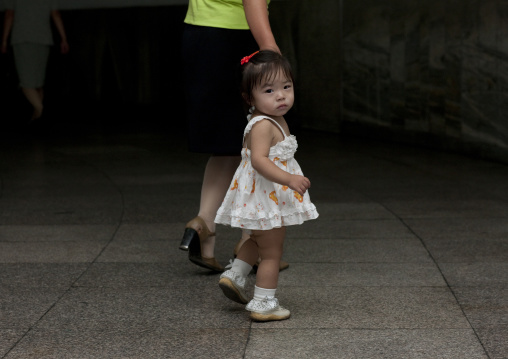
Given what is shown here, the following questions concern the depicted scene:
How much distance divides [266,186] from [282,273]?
94 cm

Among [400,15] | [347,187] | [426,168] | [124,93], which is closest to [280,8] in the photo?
[400,15]

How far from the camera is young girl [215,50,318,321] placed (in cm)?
378

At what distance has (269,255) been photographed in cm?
387

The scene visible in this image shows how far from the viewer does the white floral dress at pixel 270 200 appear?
3.79 metres

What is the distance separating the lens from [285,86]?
3.83 metres

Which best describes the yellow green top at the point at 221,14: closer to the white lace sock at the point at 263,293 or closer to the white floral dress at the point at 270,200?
the white floral dress at the point at 270,200

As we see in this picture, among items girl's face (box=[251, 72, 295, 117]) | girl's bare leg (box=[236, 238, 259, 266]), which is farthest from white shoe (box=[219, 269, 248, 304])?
girl's face (box=[251, 72, 295, 117])

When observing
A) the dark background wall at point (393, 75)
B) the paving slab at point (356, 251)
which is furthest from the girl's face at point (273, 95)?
the dark background wall at point (393, 75)

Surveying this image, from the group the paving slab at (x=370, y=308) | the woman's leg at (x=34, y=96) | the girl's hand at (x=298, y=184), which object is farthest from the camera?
the woman's leg at (x=34, y=96)

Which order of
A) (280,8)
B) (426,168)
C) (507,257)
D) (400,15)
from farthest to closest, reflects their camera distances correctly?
(280,8), (400,15), (426,168), (507,257)

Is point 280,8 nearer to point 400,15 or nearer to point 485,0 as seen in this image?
point 400,15

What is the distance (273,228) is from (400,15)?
23.7 feet

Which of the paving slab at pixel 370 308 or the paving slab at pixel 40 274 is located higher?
the paving slab at pixel 370 308

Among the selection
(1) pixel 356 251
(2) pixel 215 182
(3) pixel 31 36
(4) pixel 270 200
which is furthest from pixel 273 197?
(3) pixel 31 36
